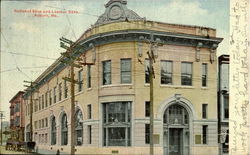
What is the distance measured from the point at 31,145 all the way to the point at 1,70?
2.21 ft

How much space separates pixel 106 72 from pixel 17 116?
89 centimetres

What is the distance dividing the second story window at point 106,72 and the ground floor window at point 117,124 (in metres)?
0.18

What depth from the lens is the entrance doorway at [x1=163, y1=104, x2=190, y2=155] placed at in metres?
3.72

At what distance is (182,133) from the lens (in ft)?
12.4

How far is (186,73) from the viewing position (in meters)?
3.81

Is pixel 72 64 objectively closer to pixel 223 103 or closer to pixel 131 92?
pixel 131 92

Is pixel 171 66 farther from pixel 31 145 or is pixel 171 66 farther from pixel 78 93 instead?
pixel 31 145

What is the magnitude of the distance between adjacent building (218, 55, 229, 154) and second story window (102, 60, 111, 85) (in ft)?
3.22

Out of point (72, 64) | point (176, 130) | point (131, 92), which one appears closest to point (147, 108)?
point (131, 92)

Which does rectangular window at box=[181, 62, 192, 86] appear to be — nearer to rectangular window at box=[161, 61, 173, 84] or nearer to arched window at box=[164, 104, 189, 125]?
rectangular window at box=[161, 61, 173, 84]

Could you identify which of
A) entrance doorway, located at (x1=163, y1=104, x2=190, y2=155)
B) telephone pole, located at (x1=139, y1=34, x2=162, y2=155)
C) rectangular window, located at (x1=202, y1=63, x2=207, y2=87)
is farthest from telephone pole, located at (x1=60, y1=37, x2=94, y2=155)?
rectangular window, located at (x1=202, y1=63, x2=207, y2=87)

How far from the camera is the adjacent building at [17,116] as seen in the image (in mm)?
3717

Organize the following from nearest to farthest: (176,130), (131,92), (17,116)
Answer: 1. (131,92)
2. (176,130)
3. (17,116)

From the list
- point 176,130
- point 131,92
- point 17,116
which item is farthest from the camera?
point 17,116
